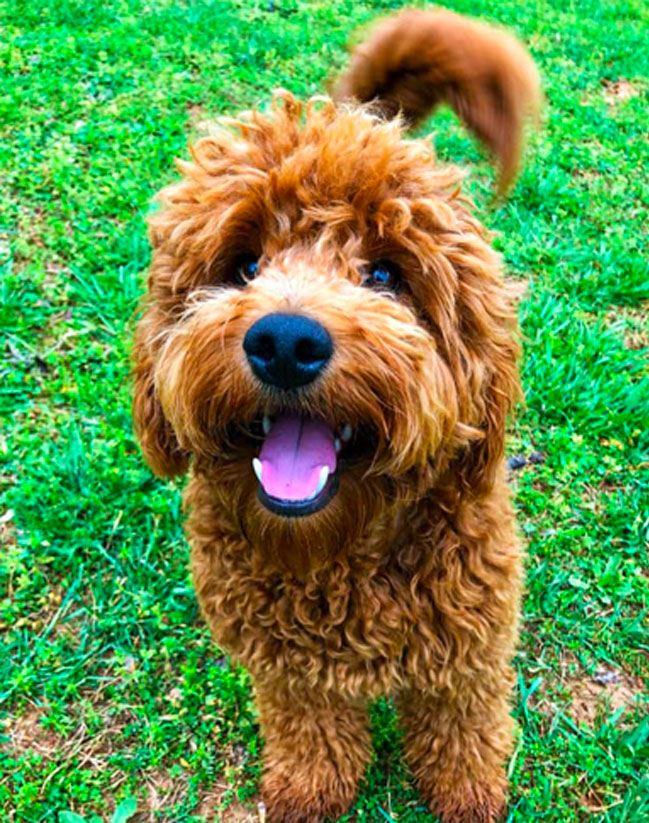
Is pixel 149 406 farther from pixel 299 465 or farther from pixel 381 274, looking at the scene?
pixel 381 274

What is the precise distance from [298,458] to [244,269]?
537 millimetres

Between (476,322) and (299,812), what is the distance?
5.92ft

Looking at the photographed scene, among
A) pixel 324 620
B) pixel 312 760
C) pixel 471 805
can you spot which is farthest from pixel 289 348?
pixel 471 805

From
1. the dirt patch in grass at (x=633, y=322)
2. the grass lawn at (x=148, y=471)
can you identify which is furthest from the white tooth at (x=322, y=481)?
the dirt patch in grass at (x=633, y=322)

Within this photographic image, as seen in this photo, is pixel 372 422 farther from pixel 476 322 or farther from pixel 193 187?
pixel 193 187

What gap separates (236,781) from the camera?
2.85 meters

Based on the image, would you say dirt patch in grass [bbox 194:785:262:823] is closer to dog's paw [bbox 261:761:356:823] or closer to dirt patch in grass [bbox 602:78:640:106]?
dog's paw [bbox 261:761:356:823]

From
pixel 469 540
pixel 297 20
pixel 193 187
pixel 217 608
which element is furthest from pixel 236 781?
pixel 297 20

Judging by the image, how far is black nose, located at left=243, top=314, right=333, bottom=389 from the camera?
1.63 metres

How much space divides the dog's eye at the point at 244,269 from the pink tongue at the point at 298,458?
0.41 meters

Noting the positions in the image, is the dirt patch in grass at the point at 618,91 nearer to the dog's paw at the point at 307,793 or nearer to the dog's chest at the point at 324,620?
the dog's chest at the point at 324,620

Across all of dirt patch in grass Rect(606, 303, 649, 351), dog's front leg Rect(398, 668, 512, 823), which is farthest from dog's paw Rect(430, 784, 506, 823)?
dirt patch in grass Rect(606, 303, 649, 351)

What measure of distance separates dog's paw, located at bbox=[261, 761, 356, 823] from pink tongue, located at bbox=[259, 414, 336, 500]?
1382mm

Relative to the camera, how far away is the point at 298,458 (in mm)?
1821
